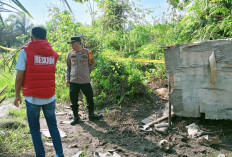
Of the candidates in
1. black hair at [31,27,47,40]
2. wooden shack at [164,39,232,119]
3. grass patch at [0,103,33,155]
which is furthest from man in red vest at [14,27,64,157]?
wooden shack at [164,39,232,119]

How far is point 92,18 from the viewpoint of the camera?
20.0ft

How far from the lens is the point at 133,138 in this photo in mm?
3613

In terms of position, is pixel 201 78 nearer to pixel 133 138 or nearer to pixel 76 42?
pixel 133 138

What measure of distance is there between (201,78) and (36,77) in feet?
8.61

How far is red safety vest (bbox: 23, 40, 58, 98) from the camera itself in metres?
2.52

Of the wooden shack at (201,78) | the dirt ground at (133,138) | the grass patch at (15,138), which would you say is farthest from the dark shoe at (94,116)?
the wooden shack at (201,78)

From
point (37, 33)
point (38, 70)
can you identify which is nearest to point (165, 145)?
point (38, 70)

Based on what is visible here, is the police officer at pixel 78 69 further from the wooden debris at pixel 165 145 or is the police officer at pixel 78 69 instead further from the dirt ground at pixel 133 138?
the wooden debris at pixel 165 145

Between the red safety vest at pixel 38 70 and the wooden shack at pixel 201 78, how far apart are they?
2076mm

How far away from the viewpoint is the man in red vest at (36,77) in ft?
8.25

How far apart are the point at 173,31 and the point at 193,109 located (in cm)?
434

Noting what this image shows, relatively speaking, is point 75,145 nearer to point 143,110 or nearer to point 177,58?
point 143,110

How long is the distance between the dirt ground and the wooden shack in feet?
0.90

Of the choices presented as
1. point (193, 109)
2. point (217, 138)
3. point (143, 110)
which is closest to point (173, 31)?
point (143, 110)
